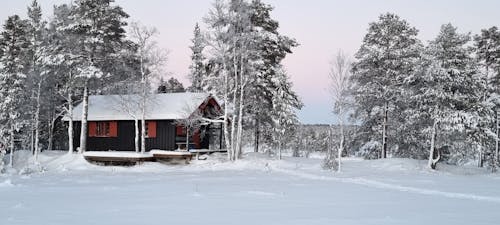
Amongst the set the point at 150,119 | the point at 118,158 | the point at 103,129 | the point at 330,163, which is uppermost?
the point at 150,119

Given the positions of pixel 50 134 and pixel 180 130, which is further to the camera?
pixel 50 134

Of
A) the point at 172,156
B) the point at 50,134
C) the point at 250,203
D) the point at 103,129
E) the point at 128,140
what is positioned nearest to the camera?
the point at 250,203

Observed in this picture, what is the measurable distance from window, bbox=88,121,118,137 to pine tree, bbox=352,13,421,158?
61.9 feet

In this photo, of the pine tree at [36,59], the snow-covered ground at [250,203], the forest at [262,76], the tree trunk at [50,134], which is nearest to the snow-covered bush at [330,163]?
the forest at [262,76]

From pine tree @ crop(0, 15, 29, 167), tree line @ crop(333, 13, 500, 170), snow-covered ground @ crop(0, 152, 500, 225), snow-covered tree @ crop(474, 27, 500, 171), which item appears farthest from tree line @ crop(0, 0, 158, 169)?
snow-covered tree @ crop(474, 27, 500, 171)

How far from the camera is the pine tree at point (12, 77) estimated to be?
3247cm

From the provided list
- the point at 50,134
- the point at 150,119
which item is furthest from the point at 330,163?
the point at 50,134

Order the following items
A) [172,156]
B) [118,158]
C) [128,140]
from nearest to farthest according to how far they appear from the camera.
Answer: [118,158]
[172,156]
[128,140]

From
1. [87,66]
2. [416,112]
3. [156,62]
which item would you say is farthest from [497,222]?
[87,66]

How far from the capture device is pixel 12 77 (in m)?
33.9

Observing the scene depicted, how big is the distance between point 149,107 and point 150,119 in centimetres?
145

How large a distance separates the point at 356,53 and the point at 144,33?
16.4m

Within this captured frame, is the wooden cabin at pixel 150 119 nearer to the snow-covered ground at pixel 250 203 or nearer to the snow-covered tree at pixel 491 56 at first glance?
the snow-covered ground at pixel 250 203

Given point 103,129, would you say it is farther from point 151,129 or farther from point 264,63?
point 264,63
